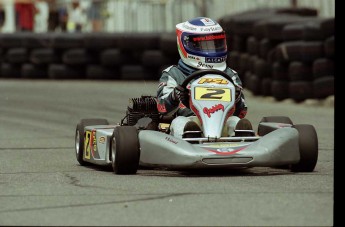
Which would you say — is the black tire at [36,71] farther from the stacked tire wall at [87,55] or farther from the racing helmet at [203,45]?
the racing helmet at [203,45]

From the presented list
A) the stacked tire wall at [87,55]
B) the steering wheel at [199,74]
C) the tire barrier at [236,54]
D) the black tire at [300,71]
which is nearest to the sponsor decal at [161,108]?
the steering wheel at [199,74]

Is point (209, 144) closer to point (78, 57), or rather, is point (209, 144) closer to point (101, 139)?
point (101, 139)

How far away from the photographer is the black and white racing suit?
973 centimetres

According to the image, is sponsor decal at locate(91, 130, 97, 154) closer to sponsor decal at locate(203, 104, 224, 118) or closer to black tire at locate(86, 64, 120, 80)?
sponsor decal at locate(203, 104, 224, 118)

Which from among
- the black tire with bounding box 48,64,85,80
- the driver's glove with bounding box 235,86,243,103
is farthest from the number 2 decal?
the black tire with bounding box 48,64,85,80

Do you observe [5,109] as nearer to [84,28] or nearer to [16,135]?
[16,135]

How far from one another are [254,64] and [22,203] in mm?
11568

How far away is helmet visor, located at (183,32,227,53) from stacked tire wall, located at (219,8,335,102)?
22.3 ft

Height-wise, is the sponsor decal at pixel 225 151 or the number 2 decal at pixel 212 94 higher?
the number 2 decal at pixel 212 94

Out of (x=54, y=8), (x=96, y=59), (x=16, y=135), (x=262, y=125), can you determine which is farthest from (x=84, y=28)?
(x=262, y=125)

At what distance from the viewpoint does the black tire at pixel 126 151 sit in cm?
897

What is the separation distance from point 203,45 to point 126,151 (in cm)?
143

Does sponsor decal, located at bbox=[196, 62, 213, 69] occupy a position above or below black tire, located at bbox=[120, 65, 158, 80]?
above

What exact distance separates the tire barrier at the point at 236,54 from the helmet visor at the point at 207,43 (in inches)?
268
